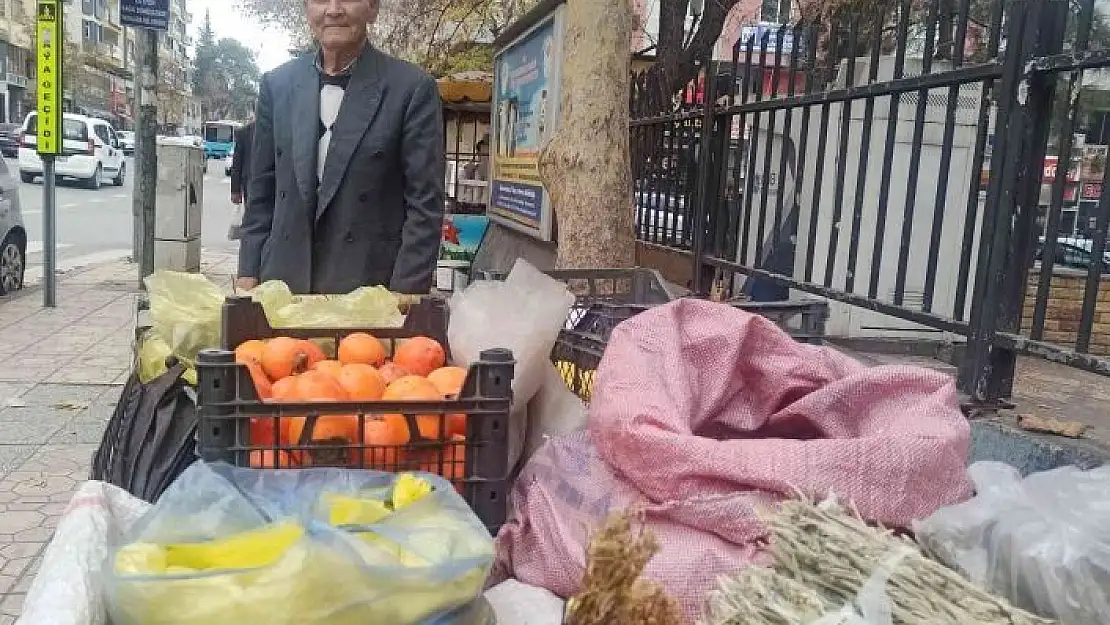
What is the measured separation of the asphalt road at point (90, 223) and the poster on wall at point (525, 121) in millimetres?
5451

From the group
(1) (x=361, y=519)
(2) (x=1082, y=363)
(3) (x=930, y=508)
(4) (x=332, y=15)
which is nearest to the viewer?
(1) (x=361, y=519)

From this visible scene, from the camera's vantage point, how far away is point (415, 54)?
1722cm

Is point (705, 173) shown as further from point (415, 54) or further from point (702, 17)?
point (415, 54)

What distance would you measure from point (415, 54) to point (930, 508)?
660 inches

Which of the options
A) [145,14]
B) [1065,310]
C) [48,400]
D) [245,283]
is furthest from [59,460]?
[145,14]

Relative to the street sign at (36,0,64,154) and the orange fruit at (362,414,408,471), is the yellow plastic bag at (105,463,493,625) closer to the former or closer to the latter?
the orange fruit at (362,414,408,471)

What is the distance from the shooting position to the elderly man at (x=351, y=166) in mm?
3137

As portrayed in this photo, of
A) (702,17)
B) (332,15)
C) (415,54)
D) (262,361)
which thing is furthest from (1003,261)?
(415,54)

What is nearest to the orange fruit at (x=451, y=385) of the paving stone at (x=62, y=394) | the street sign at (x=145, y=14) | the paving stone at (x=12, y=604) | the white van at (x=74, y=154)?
the paving stone at (x=12, y=604)

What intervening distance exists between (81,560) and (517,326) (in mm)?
897

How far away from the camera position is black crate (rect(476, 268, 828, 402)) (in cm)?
234

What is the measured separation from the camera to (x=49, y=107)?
28.9 feet

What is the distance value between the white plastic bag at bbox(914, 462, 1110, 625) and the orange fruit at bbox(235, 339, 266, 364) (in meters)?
1.28

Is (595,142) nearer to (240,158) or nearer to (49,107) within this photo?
(240,158)
